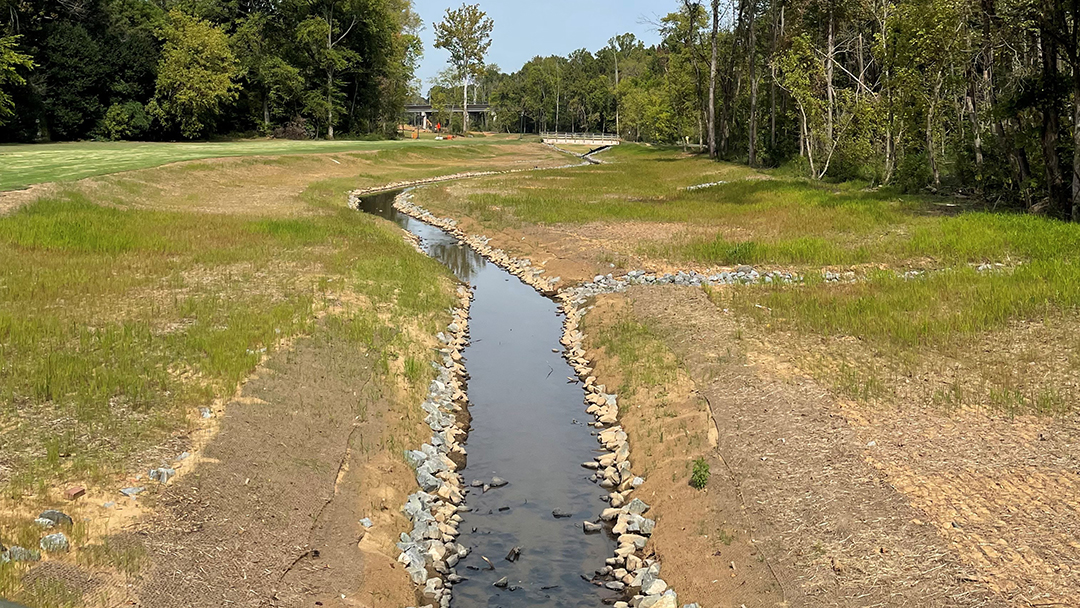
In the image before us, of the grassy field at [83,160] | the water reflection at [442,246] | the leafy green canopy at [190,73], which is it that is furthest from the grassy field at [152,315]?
the leafy green canopy at [190,73]

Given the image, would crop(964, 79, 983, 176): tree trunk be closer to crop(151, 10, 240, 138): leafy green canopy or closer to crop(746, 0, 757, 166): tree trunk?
crop(746, 0, 757, 166): tree trunk

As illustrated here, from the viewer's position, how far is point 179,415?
10.5 m

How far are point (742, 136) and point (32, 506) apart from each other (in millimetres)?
62400

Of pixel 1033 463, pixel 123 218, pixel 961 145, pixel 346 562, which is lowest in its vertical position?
pixel 346 562

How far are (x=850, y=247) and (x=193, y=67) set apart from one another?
5850cm

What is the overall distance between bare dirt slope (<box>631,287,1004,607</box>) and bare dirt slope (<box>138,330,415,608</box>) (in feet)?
12.0

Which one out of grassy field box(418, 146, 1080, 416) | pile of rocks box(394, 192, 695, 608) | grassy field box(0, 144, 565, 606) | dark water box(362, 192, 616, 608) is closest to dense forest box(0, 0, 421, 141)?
grassy field box(0, 144, 565, 606)

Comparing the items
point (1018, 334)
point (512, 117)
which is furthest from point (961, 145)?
point (512, 117)

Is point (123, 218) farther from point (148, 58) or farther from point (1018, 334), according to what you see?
point (148, 58)

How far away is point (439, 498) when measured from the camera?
10555mm

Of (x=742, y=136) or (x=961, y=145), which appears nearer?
(x=961, y=145)

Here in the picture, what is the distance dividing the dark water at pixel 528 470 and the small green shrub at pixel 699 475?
1195 millimetres

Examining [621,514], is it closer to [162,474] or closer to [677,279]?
[162,474]

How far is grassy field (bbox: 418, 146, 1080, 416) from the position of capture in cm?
1452
